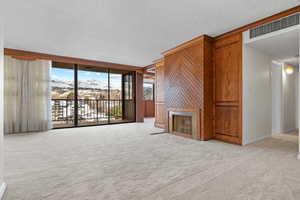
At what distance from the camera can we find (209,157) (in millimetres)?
2473

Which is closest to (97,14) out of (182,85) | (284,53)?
(182,85)

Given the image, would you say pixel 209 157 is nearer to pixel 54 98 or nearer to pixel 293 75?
pixel 293 75

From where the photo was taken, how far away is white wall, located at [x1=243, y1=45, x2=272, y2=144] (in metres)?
3.21

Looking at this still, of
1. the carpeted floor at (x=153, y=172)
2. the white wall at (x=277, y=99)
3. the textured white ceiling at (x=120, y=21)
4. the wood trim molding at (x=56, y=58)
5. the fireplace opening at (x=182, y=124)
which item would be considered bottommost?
the carpeted floor at (x=153, y=172)

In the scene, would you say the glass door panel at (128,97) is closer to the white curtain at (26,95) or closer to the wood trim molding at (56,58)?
the wood trim molding at (56,58)

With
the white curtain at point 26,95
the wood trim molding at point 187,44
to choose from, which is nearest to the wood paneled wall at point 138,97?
the wood trim molding at point 187,44

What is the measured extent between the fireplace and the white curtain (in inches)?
161

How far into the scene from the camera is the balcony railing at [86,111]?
6.36 m

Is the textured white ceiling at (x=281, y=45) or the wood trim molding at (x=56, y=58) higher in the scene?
the wood trim molding at (x=56, y=58)

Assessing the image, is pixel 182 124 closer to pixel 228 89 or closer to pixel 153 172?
pixel 228 89

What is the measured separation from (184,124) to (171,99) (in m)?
0.85

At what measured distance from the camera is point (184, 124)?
13.4 feet

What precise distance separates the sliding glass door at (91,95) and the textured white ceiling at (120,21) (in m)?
2.08

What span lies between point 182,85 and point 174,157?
2174mm
